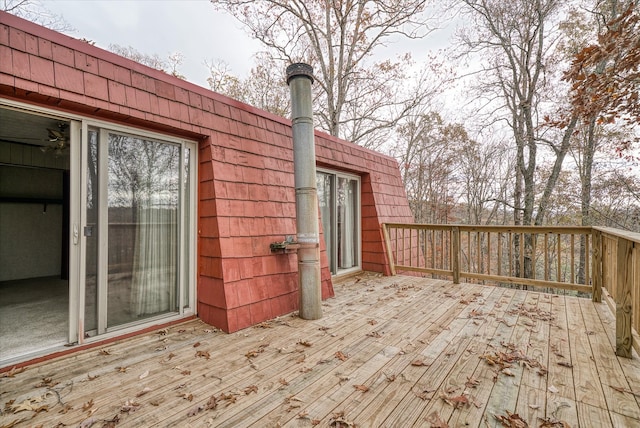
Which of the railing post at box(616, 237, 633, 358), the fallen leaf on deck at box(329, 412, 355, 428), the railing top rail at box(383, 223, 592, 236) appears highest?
the railing top rail at box(383, 223, 592, 236)

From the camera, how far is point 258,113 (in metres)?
3.54

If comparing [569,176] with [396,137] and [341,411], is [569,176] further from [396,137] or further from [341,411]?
[341,411]

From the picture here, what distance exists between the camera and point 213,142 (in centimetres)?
297

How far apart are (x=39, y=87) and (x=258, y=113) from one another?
2.01 metres

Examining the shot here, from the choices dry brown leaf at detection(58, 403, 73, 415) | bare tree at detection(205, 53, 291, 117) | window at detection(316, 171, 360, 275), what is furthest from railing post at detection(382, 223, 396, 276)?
bare tree at detection(205, 53, 291, 117)

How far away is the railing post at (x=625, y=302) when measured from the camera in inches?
85.4

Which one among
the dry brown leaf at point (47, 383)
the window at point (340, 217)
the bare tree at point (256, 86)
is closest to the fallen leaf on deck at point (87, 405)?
the dry brown leaf at point (47, 383)

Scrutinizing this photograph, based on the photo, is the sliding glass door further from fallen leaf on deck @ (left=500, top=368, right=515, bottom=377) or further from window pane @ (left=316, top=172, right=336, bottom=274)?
fallen leaf on deck @ (left=500, top=368, right=515, bottom=377)

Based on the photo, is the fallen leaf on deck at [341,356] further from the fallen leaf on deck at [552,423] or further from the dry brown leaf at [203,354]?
the fallen leaf on deck at [552,423]

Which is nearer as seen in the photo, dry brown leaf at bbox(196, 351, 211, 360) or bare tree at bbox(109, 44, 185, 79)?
dry brown leaf at bbox(196, 351, 211, 360)

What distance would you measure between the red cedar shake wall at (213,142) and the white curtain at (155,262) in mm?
269

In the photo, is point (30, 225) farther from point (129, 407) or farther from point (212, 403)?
point (212, 403)

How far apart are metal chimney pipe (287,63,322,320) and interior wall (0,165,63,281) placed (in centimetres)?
529

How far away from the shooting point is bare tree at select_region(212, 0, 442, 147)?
7727 mm
